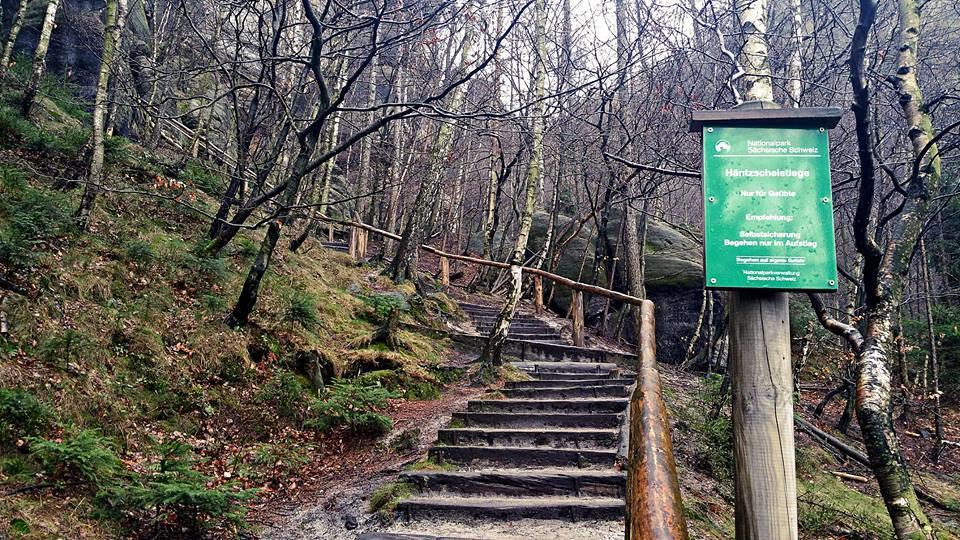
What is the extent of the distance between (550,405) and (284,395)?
3363 mm

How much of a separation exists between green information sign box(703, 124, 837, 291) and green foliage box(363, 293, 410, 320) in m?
8.29

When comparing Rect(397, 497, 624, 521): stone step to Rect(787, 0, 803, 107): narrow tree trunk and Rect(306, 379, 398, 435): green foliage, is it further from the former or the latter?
Rect(787, 0, 803, 107): narrow tree trunk

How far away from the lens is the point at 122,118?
1339 centimetres

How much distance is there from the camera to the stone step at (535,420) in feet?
20.2

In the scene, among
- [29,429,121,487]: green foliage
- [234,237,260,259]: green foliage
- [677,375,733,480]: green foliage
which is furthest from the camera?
[234,237,260,259]: green foliage

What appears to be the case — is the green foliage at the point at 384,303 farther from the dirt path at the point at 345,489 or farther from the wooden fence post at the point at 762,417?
the wooden fence post at the point at 762,417

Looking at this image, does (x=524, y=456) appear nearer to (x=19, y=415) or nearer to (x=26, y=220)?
(x=19, y=415)

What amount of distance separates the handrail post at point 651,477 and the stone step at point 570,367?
6391 millimetres

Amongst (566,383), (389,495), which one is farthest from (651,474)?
(566,383)

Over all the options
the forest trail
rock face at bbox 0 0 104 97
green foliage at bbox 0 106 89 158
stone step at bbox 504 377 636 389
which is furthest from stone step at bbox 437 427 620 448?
rock face at bbox 0 0 104 97

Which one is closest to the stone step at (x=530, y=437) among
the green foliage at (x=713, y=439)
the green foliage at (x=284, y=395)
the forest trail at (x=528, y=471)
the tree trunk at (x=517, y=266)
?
the forest trail at (x=528, y=471)

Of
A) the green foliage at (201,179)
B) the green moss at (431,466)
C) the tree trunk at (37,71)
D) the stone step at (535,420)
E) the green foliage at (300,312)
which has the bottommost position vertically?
the green moss at (431,466)

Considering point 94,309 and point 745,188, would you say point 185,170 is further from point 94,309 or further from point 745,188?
point 745,188

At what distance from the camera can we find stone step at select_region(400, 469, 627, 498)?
15.5ft
